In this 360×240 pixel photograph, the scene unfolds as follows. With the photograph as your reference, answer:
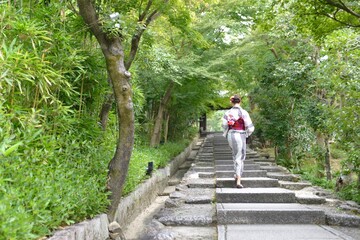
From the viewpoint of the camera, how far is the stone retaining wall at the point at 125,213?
279 centimetres

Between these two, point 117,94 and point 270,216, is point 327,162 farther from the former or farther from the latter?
point 117,94

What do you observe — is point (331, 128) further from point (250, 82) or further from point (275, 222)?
point (250, 82)

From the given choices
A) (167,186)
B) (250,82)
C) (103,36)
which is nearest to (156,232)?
(103,36)

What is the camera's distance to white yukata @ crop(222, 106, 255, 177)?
5961mm

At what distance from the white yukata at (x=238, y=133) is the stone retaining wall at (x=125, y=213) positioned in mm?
1983

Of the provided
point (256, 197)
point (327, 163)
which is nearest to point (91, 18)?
point (256, 197)

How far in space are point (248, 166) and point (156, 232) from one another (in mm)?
4840

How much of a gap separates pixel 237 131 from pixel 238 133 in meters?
0.04

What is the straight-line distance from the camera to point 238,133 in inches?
238

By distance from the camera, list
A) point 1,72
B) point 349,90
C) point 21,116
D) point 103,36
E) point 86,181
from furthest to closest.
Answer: point 349,90 < point 103,36 < point 86,181 < point 21,116 < point 1,72

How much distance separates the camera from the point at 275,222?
4.37 meters

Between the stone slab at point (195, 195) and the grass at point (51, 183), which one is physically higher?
the grass at point (51, 183)

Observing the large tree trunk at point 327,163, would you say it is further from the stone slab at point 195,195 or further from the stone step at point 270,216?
the stone step at point 270,216

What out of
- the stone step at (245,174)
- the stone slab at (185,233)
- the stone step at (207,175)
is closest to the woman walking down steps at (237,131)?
the stone step at (245,174)
